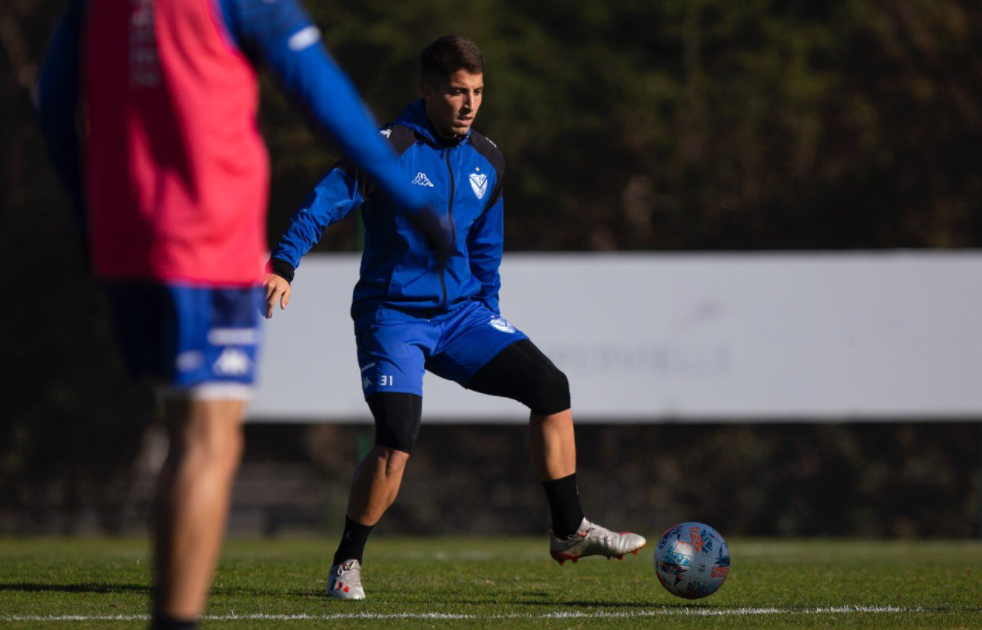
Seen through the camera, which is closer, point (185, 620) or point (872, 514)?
point (185, 620)

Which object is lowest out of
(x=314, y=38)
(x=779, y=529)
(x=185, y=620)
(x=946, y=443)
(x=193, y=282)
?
(x=779, y=529)

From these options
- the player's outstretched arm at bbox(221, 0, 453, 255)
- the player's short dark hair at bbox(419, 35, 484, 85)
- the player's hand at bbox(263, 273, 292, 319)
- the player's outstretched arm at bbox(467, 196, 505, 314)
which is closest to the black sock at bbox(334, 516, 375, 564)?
the player's hand at bbox(263, 273, 292, 319)

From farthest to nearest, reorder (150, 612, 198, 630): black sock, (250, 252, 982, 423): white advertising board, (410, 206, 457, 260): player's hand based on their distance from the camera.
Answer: (250, 252, 982, 423): white advertising board → (410, 206, 457, 260): player's hand → (150, 612, 198, 630): black sock

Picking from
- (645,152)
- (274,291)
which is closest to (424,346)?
(274,291)

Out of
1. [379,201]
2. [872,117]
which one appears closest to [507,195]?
[872,117]

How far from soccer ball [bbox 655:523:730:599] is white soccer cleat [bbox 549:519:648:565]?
14 centimetres

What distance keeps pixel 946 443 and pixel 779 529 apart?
5.53ft

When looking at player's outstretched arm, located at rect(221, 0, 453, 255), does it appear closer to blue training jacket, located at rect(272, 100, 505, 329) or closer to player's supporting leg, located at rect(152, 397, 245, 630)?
player's supporting leg, located at rect(152, 397, 245, 630)

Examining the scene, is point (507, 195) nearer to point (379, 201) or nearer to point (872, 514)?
point (872, 514)

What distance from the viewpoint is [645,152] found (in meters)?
14.3

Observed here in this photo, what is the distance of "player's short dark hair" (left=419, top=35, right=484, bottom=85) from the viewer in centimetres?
550

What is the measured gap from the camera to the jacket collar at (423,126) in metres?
5.64

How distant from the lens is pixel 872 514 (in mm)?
13227

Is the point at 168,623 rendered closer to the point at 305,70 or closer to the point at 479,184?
the point at 305,70
